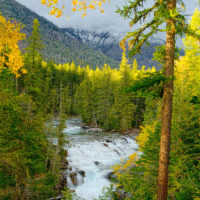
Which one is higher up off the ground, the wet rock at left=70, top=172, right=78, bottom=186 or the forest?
the forest

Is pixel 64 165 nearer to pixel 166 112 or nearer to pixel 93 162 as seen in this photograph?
pixel 93 162

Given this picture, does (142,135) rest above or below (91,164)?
above

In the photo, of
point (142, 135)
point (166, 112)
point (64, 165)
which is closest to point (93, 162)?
point (64, 165)

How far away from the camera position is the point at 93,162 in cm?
2144

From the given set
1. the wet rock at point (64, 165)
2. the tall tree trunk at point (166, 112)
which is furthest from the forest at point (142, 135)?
the wet rock at point (64, 165)

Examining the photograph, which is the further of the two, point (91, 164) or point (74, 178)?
point (91, 164)

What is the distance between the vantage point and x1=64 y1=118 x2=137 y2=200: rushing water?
16641 millimetres

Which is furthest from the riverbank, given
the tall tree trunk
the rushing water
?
the tall tree trunk

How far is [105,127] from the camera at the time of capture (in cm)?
4138

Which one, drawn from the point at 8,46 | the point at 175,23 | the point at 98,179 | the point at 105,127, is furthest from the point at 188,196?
the point at 105,127

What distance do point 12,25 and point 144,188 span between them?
9836 millimetres

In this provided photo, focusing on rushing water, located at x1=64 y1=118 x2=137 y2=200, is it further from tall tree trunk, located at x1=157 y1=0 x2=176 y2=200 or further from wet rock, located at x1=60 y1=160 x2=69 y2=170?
Result: tall tree trunk, located at x1=157 y1=0 x2=176 y2=200

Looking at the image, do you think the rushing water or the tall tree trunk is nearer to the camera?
the tall tree trunk

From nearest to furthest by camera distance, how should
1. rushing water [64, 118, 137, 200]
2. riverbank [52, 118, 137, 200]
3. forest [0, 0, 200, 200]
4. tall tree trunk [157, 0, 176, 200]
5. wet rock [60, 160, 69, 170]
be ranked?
1. forest [0, 0, 200, 200]
2. tall tree trunk [157, 0, 176, 200]
3. riverbank [52, 118, 137, 200]
4. rushing water [64, 118, 137, 200]
5. wet rock [60, 160, 69, 170]
